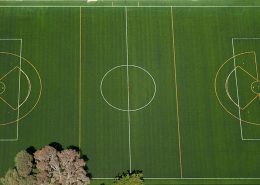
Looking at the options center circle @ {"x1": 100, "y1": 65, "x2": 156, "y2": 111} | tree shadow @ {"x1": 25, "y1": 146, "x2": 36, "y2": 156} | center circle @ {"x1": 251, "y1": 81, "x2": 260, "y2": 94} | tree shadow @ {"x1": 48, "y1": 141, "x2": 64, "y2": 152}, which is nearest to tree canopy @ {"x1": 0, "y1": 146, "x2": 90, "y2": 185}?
tree shadow @ {"x1": 25, "y1": 146, "x2": 36, "y2": 156}

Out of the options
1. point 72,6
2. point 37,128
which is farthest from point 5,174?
point 72,6

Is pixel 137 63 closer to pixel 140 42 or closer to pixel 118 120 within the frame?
pixel 140 42

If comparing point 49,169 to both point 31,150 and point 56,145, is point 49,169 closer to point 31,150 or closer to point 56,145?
point 56,145

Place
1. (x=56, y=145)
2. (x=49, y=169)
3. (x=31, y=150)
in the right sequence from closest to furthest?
1. (x=49, y=169)
2. (x=31, y=150)
3. (x=56, y=145)

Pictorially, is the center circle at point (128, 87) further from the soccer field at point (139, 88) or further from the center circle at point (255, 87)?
the center circle at point (255, 87)

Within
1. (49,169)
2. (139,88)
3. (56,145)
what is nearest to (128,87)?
(139,88)
